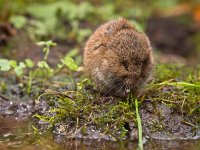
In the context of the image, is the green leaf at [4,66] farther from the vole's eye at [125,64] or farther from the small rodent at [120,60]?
the vole's eye at [125,64]

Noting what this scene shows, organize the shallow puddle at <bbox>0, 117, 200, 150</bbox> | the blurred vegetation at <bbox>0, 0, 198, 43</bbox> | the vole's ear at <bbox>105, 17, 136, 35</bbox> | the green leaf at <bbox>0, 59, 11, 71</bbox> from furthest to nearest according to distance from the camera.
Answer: the blurred vegetation at <bbox>0, 0, 198, 43</bbox>
the green leaf at <bbox>0, 59, 11, 71</bbox>
the vole's ear at <bbox>105, 17, 136, 35</bbox>
the shallow puddle at <bbox>0, 117, 200, 150</bbox>

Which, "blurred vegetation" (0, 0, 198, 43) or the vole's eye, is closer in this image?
the vole's eye

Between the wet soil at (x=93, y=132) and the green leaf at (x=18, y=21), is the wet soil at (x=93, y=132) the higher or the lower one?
the lower one

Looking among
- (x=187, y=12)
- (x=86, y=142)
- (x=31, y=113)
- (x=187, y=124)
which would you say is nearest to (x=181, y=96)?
(x=187, y=124)

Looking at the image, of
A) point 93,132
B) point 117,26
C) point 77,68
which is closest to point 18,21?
point 77,68

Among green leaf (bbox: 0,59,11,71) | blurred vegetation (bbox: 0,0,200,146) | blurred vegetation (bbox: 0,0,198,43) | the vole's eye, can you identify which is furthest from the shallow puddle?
blurred vegetation (bbox: 0,0,198,43)

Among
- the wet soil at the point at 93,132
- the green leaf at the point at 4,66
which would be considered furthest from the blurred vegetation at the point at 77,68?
the wet soil at the point at 93,132

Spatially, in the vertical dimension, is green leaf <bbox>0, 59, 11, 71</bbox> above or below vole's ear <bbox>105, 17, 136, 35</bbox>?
below

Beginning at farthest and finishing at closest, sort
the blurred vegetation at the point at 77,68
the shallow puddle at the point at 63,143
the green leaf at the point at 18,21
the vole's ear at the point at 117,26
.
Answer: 1. the green leaf at the point at 18,21
2. the vole's ear at the point at 117,26
3. the blurred vegetation at the point at 77,68
4. the shallow puddle at the point at 63,143

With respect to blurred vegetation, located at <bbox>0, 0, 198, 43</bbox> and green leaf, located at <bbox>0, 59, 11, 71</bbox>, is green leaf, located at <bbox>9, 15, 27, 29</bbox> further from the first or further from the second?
green leaf, located at <bbox>0, 59, 11, 71</bbox>
